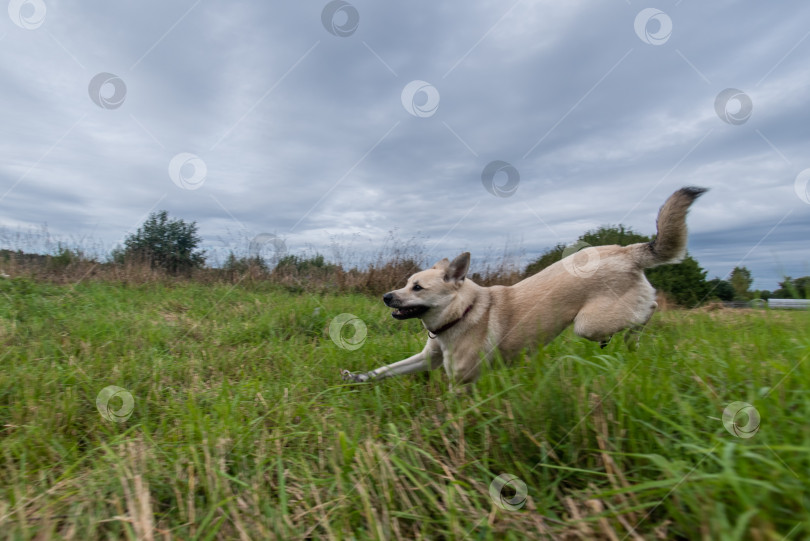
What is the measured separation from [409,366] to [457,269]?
40.1 inches

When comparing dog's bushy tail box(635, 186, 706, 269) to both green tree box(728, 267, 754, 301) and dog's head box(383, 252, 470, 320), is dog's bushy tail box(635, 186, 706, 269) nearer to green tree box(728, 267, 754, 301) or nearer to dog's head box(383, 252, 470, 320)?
green tree box(728, 267, 754, 301)

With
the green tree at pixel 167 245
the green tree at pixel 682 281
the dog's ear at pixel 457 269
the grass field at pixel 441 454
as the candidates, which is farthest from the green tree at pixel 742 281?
the green tree at pixel 167 245

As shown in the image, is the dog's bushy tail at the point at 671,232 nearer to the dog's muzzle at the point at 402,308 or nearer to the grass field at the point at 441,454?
the grass field at the point at 441,454

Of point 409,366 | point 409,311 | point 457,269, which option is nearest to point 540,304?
point 457,269

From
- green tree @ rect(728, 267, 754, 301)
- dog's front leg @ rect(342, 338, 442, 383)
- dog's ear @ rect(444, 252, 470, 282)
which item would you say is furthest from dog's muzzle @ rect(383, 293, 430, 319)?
green tree @ rect(728, 267, 754, 301)

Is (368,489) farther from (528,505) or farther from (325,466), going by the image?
(528,505)

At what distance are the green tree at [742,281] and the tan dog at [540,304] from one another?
0.42 metres

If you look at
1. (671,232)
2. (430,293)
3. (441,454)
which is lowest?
(441,454)

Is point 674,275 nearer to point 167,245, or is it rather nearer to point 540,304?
point 540,304

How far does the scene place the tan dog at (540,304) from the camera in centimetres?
332

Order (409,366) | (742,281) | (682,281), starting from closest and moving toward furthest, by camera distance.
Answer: (742,281)
(409,366)
(682,281)

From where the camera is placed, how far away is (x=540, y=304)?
137 inches

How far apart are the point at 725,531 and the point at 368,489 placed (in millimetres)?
1110

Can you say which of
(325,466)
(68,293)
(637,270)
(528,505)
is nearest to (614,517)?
(528,505)
